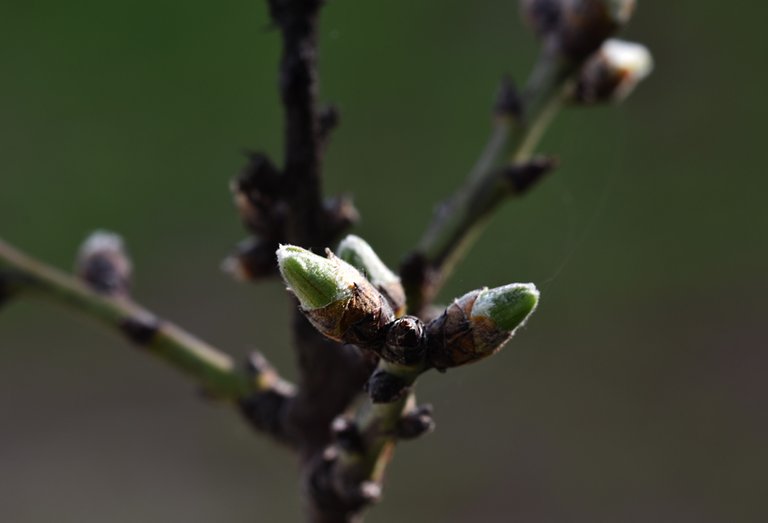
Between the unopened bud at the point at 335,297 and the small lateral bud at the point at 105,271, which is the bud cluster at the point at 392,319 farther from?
the small lateral bud at the point at 105,271

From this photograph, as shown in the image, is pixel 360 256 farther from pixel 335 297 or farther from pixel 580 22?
pixel 580 22

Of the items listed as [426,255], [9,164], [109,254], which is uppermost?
[9,164]

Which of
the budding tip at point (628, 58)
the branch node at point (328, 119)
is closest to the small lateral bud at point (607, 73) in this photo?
the budding tip at point (628, 58)

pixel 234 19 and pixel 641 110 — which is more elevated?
pixel 234 19

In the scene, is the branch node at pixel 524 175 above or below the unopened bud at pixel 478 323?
above

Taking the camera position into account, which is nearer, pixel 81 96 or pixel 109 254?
pixel 109 254

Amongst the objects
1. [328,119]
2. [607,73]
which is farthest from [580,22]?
[328,119]

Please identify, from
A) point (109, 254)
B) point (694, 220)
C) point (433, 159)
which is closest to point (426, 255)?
point (109, 254)

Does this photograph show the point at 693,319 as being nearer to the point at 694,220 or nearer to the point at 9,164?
the point at 694,220
